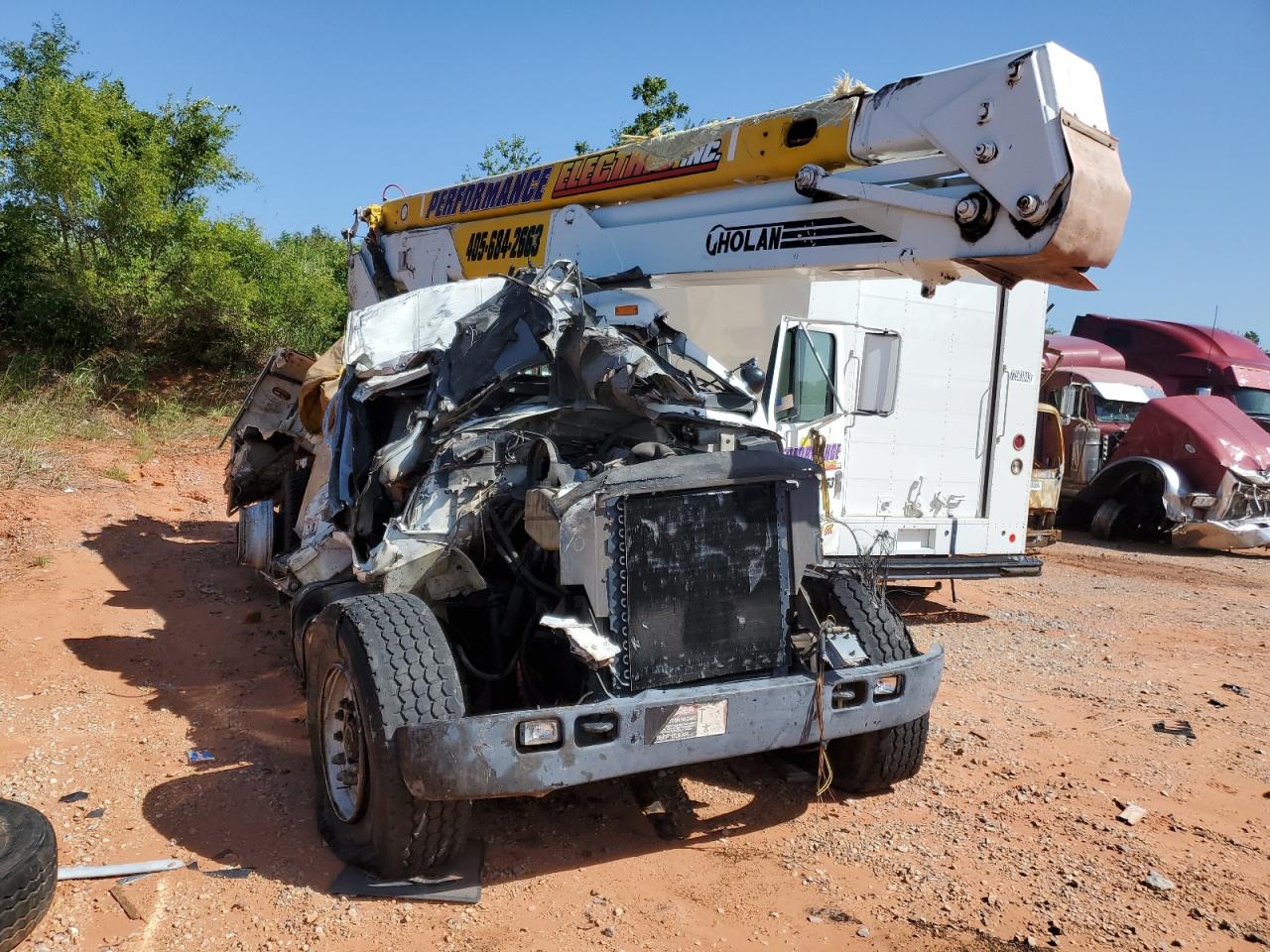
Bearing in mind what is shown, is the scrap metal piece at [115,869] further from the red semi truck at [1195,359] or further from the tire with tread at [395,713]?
the red semi truck at [1195,359]

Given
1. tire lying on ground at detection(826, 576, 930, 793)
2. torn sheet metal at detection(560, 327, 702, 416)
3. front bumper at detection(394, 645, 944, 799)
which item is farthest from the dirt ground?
torn sheet metal at detection(560, 327, 702, 416)

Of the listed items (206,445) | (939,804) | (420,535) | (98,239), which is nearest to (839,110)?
(420,535)

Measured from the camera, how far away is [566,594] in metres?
4.23

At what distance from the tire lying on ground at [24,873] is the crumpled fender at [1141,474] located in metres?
13.4

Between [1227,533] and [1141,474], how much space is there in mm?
1445

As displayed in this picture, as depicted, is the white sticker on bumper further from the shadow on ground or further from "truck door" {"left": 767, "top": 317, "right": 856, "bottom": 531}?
"truck door" {"left": 767, "top": 317, "right": 856, "bottom": 531}

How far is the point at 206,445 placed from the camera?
575 inches

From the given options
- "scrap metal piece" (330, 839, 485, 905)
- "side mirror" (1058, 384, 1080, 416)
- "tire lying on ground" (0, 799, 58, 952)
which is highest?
"side mirror" (1058, 384, 1080, 416)

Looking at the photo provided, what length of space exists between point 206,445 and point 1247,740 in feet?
43.5

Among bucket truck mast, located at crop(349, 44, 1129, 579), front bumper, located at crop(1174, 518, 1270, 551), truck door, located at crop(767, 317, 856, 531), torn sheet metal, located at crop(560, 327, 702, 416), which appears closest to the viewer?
bucket truck mast, located at crop(349, 44, 1129, 579)

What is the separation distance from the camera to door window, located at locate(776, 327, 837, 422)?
19.9 feet

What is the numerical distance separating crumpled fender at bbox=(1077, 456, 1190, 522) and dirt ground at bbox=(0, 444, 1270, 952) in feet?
20.2

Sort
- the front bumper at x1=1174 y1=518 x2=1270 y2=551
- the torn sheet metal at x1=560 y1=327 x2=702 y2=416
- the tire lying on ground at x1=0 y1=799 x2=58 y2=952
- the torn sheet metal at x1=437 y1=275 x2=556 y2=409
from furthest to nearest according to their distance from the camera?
the front bumper at x1=1174 y1=518 x2=1270 y2=551, the torn sheet metal at x1=437 y1=275 x2=556 y2=409, the torn sheet metal at x1=560 y1=327 x2=702 y2=416, the tire lying on ground at x1=0 y1=799 x2=58 y2=952

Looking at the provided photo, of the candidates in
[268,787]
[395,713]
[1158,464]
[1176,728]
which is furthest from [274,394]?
[1158,464]
